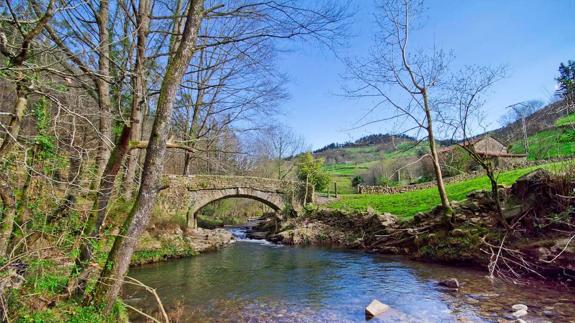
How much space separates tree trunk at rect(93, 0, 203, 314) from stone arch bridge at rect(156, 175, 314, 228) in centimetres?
1170

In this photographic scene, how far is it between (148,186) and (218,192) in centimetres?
1595

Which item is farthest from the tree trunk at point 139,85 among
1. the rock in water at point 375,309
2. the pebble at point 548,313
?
the pebble at point 548,313

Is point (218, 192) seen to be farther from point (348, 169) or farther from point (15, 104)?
point (348, 169)

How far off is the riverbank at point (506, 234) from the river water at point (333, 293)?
548 mm

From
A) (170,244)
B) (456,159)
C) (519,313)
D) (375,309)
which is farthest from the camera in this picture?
(456,159)

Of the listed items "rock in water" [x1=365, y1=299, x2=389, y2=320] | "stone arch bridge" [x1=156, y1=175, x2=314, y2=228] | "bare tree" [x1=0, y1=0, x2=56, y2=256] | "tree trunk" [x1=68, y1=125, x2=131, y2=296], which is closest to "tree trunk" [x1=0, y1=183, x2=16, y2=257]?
"bare tree" [x1=0, y1=0, x2=56, y2=256]

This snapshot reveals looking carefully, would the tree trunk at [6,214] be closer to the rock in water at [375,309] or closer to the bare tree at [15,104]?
the bare tree at [15,104]

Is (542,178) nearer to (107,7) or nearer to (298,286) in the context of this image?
(298,286)

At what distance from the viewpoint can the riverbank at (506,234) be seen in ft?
21.8

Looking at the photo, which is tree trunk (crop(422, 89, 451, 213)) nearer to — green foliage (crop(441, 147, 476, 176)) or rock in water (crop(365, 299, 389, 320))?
green foliage (crop(441, 147, 476, 176))

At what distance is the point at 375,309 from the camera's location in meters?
5.40

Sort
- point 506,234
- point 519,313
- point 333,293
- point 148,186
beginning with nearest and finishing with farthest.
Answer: point 148,186 < point 519,313 < point 333,293 < point 506,234

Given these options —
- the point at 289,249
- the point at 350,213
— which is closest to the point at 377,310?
the point at 289,249

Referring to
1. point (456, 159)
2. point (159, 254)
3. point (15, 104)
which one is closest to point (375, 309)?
point (15, 104)
